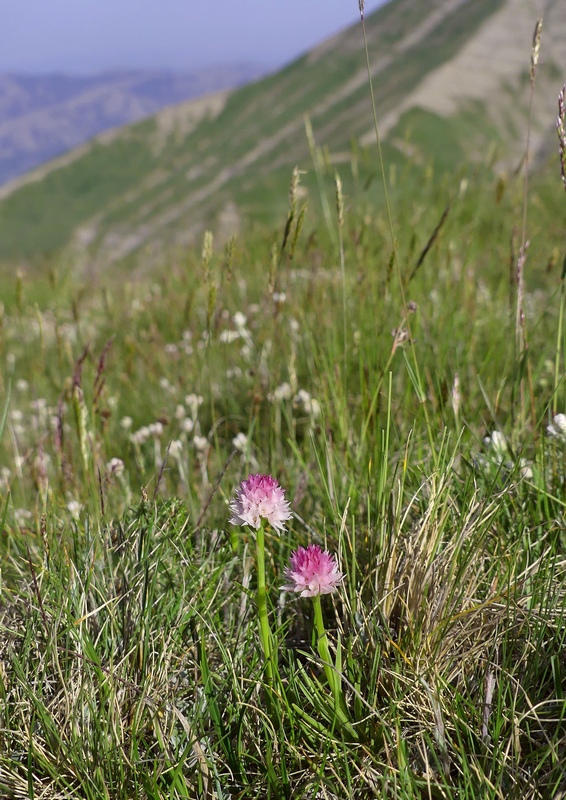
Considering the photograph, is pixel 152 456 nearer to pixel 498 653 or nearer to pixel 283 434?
pixel 283 434

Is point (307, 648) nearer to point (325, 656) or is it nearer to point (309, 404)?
point (325, 656)

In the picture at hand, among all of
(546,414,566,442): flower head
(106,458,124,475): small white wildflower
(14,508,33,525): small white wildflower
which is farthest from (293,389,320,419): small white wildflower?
(14,508,33,525): small white wildflower

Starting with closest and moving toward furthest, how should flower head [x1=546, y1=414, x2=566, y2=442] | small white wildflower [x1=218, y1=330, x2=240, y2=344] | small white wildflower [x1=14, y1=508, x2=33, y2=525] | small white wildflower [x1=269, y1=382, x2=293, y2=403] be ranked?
flower head [x1=546, y1=414, x2=566, y2=442]
small white wildflower [x1=14, y1=508, x2=33, y2=525]
small white wildflower [x1=269, y1=382, x2=293, y2=403]
small white wildflower [x1=218, y1=330, x2=240, y2=344]

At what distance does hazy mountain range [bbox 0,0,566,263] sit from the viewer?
13961mm

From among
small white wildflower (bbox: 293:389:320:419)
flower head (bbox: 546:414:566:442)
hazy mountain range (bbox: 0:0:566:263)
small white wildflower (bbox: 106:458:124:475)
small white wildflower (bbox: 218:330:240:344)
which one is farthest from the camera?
hazy mountain range (bbox: 0:0:566:263)

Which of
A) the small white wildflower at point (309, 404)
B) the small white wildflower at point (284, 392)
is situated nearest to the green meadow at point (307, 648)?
the small white wildflower at point (309, 404)

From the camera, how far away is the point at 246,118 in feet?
164

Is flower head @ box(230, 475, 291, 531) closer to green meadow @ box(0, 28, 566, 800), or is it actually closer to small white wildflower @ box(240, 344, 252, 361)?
green meadow @ box(0, 28, 566, 800)

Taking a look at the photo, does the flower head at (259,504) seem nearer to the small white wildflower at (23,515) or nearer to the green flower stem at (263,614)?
the green flower stem at (263,614)

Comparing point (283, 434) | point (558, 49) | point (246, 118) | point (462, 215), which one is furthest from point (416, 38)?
point (283, 434)

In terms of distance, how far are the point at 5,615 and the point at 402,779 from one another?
989 millimetres

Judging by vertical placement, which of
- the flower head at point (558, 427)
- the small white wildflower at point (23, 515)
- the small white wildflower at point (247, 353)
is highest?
the flower head at point (558, 427)

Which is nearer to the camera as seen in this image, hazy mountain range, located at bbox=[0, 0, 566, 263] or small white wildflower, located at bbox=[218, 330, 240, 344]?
small white wildflower, located at bbox=[218, 330, 240, 344]

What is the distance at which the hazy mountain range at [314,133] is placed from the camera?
14.0 m
